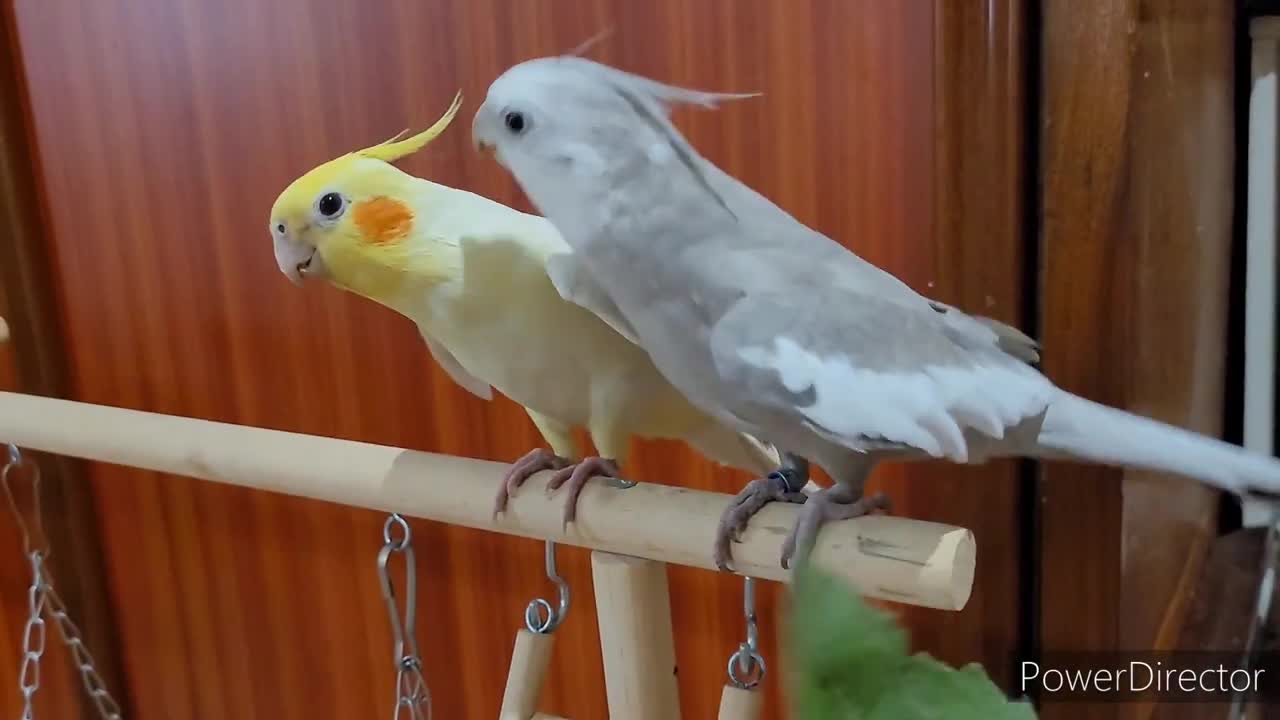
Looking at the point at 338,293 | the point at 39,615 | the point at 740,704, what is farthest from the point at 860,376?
the point at 39,615

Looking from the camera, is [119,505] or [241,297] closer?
[241,297]

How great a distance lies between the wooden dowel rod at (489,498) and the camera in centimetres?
37

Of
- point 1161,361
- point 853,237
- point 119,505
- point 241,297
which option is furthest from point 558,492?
point 119,505

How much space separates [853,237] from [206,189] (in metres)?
0.51

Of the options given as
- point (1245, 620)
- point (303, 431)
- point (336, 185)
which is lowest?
point (1245, 620)

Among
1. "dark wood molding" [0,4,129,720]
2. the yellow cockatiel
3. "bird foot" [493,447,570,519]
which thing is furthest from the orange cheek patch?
"dark wood molding" [0,4,129,720]

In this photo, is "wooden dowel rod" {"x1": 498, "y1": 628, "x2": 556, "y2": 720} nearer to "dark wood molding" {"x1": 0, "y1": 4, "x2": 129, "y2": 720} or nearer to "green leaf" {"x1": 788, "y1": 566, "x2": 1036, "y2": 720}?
"green leaf" {"x1": 788, "y1": 566, "x2": 1036, "y2": 720}

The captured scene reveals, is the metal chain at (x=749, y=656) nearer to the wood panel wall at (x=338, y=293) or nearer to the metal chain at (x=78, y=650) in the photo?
the wood panel wall at (x=338, y=293)

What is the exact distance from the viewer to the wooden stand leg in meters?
0.49

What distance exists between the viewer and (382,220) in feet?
1.44

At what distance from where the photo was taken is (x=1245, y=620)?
1.95 ft

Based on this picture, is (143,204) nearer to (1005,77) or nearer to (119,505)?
(119,505)

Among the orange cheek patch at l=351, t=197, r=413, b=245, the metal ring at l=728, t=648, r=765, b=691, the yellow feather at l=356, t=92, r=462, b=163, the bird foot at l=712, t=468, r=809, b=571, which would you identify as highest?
the yellow feather at l=356, t=92, r=462, b=163

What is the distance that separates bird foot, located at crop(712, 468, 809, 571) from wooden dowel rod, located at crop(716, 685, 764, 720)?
0.10m
